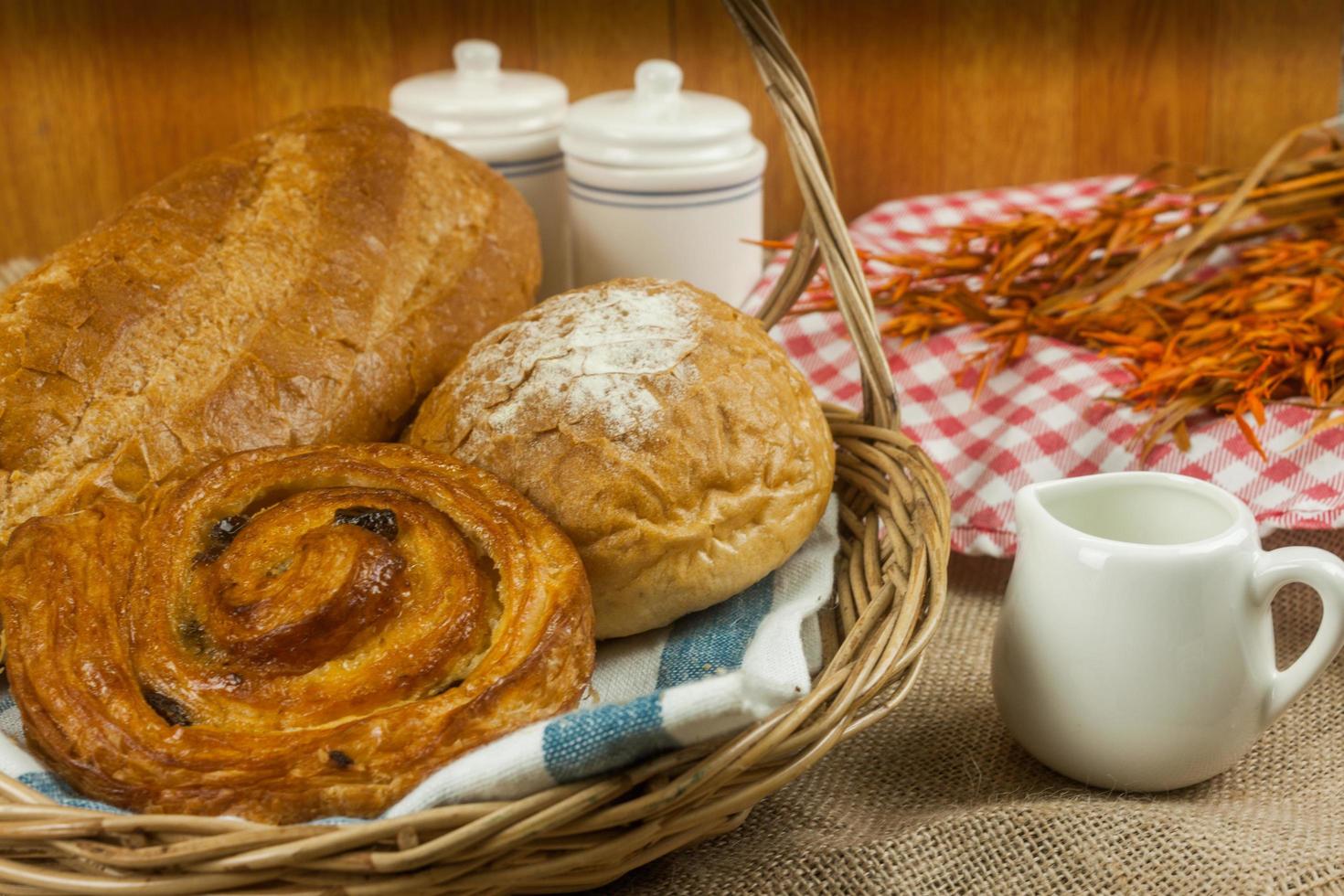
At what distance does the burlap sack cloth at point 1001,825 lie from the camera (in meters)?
1.14

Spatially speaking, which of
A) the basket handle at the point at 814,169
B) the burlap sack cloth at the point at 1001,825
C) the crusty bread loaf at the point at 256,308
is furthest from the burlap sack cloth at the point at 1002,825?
the crusty bread loaf at the point at 256,308

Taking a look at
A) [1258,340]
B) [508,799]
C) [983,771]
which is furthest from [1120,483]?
[508,799]

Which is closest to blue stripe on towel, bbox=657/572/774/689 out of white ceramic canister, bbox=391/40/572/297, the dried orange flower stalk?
the dried orange flower stalk

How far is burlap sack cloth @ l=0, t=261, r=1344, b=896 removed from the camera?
1144 millimetres

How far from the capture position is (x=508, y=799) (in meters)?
0.95

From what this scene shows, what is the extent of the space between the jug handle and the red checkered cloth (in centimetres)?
40

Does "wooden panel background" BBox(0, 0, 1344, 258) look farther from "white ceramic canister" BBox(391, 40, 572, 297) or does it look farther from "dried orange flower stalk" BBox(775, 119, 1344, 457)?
"dried orange flower stalk" BBox(775, 119, 1344, 457)

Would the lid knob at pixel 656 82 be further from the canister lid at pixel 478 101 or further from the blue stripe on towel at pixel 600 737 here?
the blue stripe on towel at pixel 600 737

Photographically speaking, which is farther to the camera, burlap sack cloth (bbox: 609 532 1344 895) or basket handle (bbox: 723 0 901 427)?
basket handle (bbox: 723 0 901 427)

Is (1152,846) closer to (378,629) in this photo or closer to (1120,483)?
(1120,483)

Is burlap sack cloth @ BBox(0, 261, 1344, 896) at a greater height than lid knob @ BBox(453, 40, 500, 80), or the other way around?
lid knob @ BBox(453, 40, 500, 80)

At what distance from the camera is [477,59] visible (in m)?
2.19

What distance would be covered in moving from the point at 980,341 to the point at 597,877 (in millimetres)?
1149

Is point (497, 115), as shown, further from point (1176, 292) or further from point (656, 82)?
point (1176, 292)
